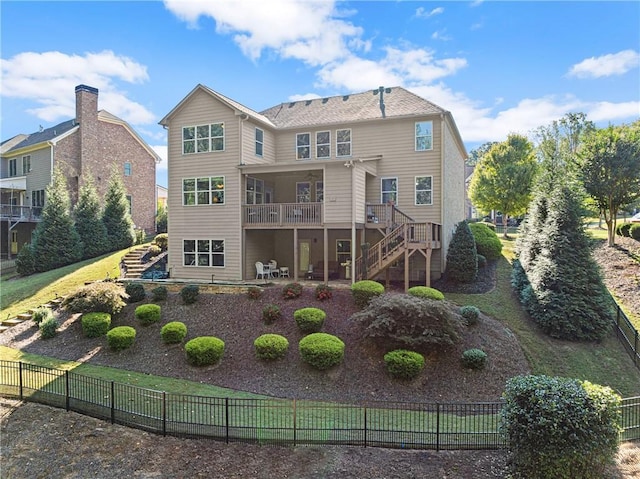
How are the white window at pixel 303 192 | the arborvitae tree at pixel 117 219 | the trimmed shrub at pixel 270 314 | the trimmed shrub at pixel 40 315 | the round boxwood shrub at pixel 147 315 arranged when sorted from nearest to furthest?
1. the trimmed shrub at pixel 270 314
2. the round boxwood shrub at pixel 147 315
3. the trimmed shrub at pixel 40 315
4. the white window at pixel 303 192
5. the arborvitae tree at pixel 117 219

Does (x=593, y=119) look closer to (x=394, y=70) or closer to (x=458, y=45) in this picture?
(x=394, y=70)

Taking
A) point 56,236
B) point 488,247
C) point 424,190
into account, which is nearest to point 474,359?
point 424,190

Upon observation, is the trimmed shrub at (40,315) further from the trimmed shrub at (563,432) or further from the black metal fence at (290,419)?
the trimmed shrub at (563,432)

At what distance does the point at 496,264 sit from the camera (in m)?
22.1

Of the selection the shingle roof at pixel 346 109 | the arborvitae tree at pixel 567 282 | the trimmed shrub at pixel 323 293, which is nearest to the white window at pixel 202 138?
the shingle roof at pixel 346 109

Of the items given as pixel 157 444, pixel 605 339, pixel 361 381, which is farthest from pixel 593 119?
pixel 157 444

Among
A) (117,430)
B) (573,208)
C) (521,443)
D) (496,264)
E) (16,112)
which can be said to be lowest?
Result: (117,430)

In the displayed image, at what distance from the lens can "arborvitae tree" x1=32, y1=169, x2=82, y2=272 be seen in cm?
2445

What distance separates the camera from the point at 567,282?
1423 cm

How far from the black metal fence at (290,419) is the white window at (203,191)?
10744 mm

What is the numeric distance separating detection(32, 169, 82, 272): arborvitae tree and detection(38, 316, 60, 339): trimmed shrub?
36.3 feet

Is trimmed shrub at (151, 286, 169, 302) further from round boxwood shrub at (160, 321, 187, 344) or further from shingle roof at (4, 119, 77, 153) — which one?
shingle roof at (4, 119, 77, 153)

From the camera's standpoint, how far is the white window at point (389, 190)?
64.3 ft

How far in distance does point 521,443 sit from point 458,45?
44.8ft
